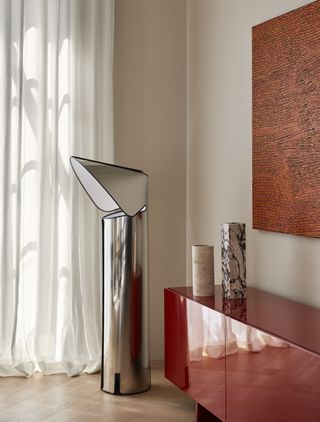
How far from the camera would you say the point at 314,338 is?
98.9 inches

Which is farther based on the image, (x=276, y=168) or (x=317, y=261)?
(x=276, y=168)

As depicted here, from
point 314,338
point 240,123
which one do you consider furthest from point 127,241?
point 314,338

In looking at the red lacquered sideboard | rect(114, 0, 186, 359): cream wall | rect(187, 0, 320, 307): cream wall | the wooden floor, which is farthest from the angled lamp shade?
rect(114, 0, 186, 359): cream wall

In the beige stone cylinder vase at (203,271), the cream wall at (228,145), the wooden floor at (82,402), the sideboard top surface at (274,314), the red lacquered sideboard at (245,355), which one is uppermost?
the cream wall at (228,145)

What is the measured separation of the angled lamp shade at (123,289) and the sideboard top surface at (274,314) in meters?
0.34

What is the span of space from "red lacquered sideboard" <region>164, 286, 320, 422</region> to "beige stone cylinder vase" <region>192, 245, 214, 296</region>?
0.06 m

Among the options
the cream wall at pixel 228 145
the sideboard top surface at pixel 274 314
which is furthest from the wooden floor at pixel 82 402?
the cream wall at pixel 228 145

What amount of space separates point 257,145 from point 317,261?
27.7 inches

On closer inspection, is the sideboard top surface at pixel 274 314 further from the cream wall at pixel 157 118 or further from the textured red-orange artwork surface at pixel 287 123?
the cream wall at pixel 157 118

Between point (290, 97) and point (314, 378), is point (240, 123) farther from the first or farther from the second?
point (314, 378)

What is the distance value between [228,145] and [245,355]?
1391 mm

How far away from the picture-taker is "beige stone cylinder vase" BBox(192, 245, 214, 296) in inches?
133

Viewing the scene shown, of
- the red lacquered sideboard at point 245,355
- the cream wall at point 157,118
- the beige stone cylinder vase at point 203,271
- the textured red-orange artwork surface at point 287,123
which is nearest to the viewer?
the red lacquered sideboard at point 245,355

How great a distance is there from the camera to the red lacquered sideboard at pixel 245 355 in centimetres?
248
